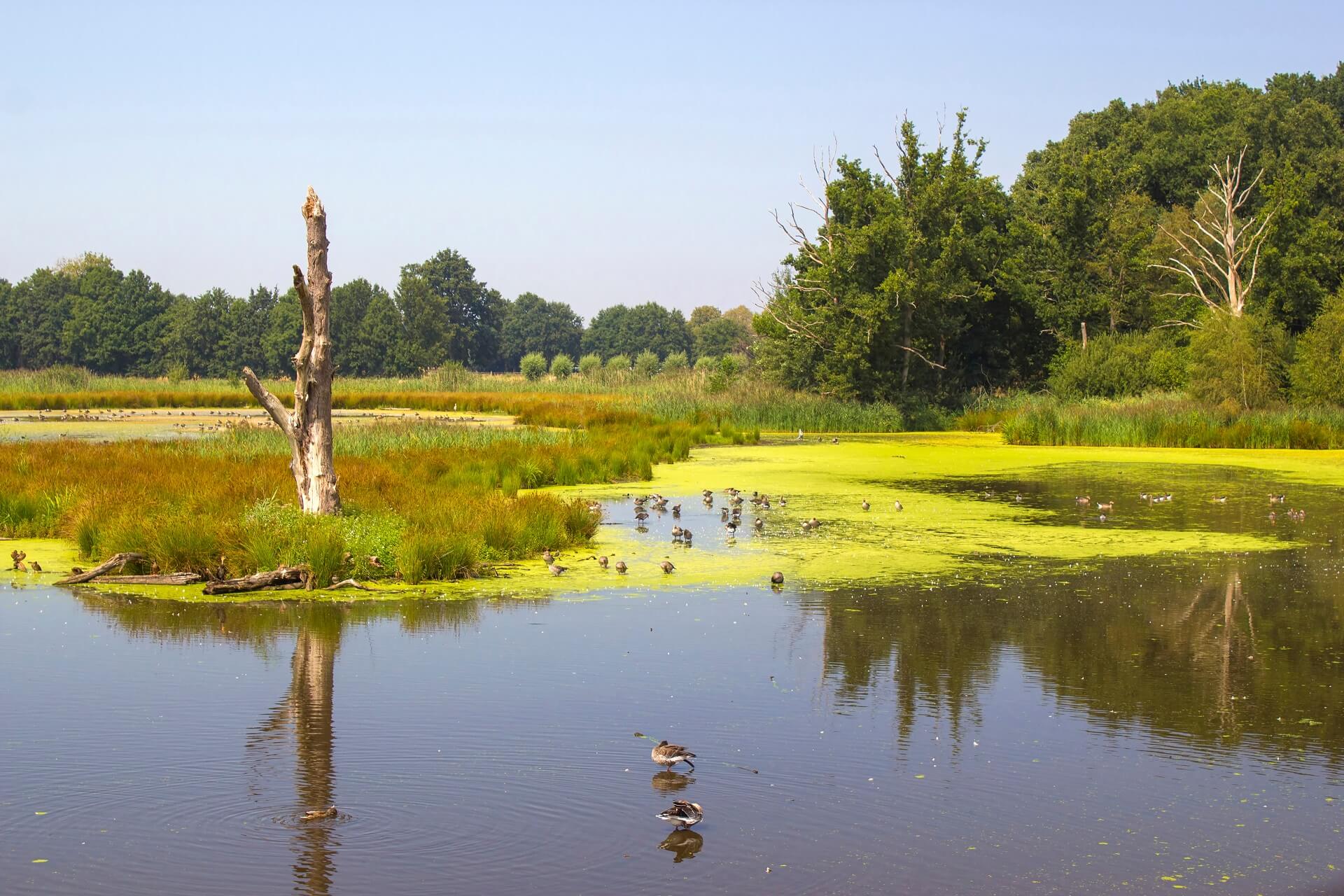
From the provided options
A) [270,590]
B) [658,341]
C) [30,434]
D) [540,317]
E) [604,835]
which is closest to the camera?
[604,835]

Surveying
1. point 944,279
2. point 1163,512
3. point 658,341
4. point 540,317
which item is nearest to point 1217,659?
point 1163,512

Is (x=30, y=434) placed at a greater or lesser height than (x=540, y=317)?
lesser

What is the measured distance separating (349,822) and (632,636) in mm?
3903

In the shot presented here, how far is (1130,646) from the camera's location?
8.76 m

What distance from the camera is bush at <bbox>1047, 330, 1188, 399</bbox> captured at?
35625mm

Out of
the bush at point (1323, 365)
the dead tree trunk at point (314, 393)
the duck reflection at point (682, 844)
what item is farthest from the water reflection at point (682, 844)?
the bush at point (1323, 365)

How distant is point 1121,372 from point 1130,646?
29218 millimetres

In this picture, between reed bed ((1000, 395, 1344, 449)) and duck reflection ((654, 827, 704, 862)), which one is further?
reed bed ((1000, 395, 1344, 449))

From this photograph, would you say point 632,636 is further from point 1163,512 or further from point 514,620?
point 1163,512

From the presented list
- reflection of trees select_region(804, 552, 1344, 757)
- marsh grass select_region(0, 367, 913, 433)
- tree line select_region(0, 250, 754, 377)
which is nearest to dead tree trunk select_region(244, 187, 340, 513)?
reflection of trees select_region(804, 552, 1344, 757)

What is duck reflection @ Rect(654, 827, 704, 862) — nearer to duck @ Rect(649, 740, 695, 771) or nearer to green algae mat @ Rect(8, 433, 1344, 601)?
duck @ Rect(649, 740, 695, 771)

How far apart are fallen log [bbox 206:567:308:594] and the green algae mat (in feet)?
0.34

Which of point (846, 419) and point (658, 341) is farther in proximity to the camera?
point (658, 341)

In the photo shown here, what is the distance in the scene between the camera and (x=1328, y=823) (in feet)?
17.7
